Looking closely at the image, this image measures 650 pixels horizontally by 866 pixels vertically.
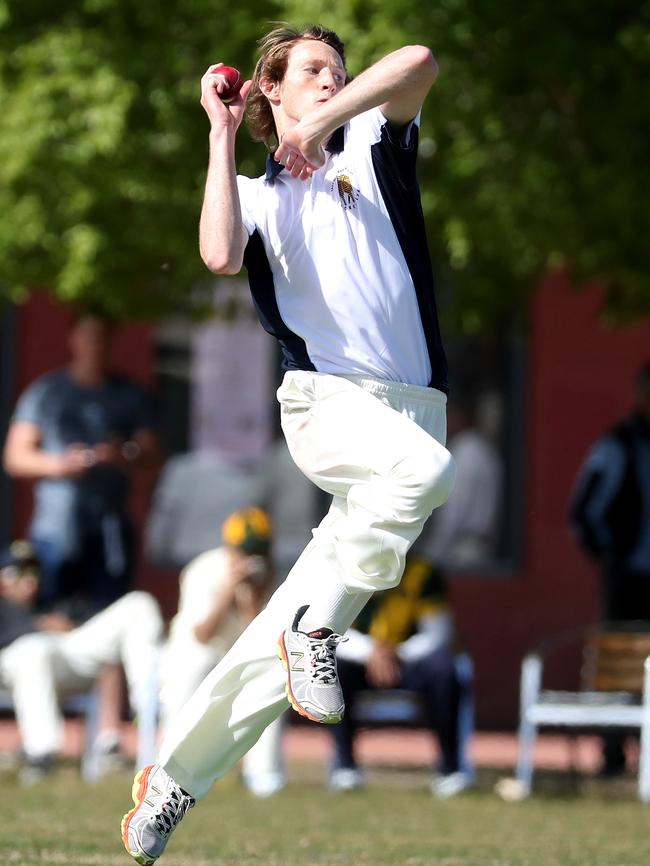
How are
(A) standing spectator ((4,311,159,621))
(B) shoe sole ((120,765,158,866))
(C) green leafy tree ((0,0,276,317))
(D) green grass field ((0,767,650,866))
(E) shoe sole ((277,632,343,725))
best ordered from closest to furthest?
(E) shoe sole ((277,632,343,725)) < (B) shoe sole ((120,765,158,866)) < (D) green grass field ((0,767,650,866)) < (C) green leafy tree ((0,0,276,317)) < (A) standing spectator ((4,311,159,621))

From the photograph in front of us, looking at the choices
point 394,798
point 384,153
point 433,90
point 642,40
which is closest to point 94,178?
point 433,90

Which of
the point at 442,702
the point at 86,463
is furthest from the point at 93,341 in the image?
the point at 442,702

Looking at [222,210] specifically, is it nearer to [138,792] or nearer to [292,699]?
[292,699]

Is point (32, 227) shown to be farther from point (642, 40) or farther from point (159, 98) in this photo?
point (642, 40)

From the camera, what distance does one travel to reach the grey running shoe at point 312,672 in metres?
4.72

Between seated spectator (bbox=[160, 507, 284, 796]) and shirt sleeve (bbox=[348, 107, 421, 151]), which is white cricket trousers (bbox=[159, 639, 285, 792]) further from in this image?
shirt sleeve (bbox=[348, 107, 421, 151])

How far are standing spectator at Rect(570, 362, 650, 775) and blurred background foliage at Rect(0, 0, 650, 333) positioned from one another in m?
0.97

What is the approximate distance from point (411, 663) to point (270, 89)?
17.0ft

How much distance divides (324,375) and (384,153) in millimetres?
662

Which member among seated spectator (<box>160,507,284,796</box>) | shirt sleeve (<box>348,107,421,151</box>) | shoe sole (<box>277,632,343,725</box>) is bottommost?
seated spectator (<box>160,507,284,796</box>)

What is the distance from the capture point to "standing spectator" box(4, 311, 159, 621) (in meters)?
10.0

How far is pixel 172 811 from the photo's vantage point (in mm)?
5023

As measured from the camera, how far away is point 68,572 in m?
10.3

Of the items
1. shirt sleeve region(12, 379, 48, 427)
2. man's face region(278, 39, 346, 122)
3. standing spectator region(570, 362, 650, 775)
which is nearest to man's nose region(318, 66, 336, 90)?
man's face region(278, 39, 346, 122)
